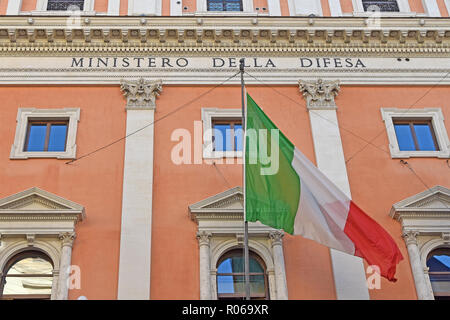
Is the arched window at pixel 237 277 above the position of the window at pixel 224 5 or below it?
below

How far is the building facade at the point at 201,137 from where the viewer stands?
15852 millimetres

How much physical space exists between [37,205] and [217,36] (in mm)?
7079

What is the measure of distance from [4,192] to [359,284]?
8.70m

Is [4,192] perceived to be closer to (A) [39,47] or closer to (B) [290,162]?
(A) [39,47]

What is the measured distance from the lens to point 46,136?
59.9ft

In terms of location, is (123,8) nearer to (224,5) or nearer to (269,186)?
(224,5)

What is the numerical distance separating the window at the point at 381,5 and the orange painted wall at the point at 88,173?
839 centimetres

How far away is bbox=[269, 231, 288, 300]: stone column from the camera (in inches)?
610

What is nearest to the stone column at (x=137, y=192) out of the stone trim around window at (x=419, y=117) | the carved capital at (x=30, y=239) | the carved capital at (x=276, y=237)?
the carved capital at (x=30, y=239)

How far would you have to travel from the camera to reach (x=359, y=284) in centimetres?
1573

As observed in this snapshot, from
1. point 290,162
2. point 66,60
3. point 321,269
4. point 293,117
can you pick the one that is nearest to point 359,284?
point 321,269

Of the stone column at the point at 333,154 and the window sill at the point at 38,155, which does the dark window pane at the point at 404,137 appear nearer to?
the stone column at the point at 333,154

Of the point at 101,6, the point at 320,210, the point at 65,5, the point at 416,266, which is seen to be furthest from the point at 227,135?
the point at 65,5

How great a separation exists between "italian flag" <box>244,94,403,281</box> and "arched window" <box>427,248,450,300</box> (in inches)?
84.5
